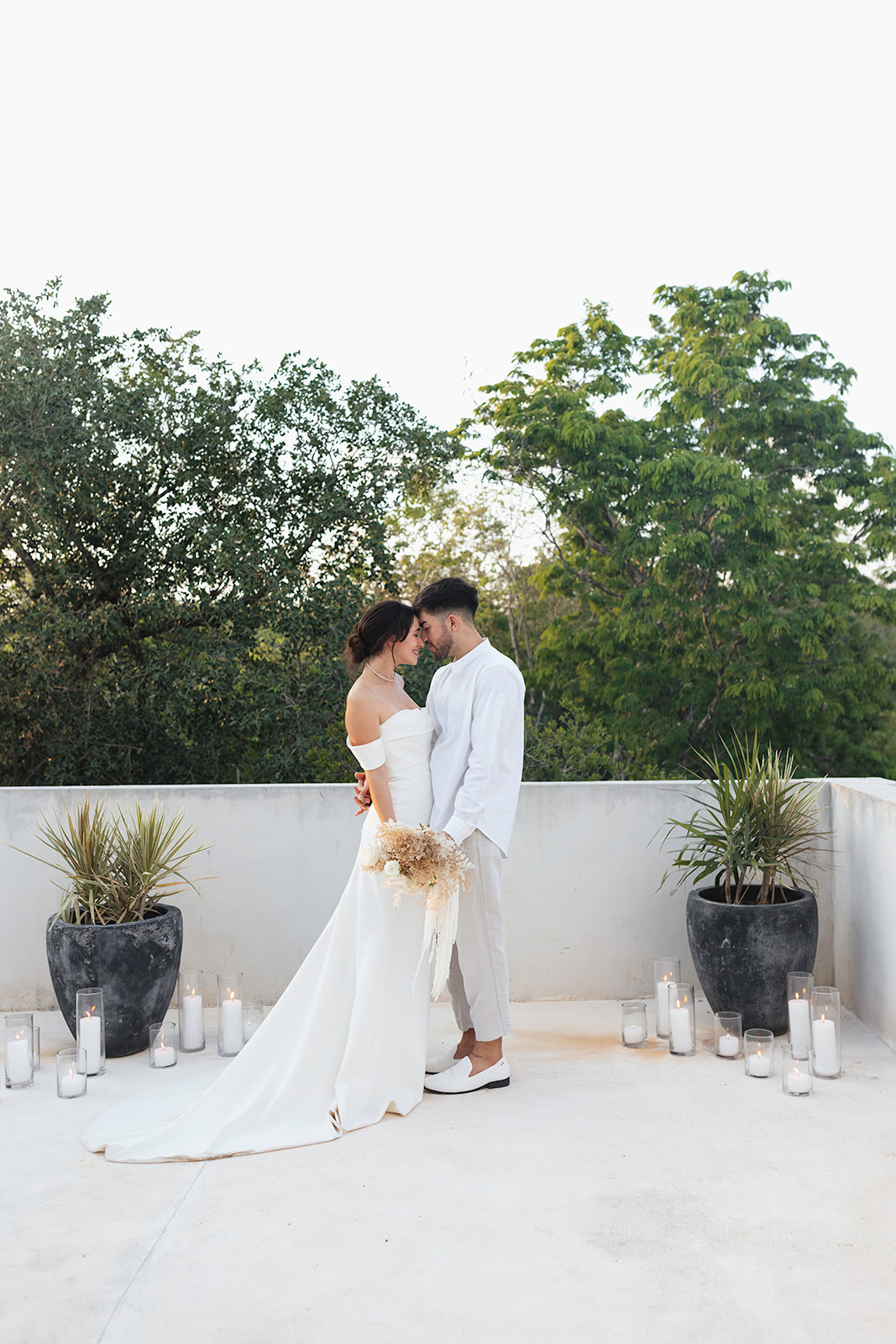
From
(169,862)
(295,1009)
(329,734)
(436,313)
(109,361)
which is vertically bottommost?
(295,1009)

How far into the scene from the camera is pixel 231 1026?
3701mm

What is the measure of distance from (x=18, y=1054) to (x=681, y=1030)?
7.18 ft

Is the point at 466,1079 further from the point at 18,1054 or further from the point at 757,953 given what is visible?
the point at 18,1054

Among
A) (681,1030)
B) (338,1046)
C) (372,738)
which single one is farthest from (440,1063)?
(372,738)

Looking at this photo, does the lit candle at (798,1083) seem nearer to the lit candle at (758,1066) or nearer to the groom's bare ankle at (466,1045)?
the lit candle at (758,1066)

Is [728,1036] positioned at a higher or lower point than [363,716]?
lower

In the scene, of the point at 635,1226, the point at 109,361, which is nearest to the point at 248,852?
the point at 635,1226

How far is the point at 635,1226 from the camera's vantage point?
240cm

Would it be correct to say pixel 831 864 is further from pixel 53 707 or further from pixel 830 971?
pixel 53 707

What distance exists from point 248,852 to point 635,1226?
2353 mm

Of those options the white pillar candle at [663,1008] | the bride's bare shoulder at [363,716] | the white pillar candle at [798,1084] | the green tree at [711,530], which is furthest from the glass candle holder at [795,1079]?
the green tree at [711,530]

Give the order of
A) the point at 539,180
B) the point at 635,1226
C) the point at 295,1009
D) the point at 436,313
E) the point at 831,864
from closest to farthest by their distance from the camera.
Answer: the point at 635,1226 < the point at 295,1009 < the point at 831,864 < the point at 539,180 < the point at 436,313

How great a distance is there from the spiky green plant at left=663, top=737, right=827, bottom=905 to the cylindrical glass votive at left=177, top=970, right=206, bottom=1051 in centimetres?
187

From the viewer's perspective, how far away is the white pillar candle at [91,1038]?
3475 millimetres
